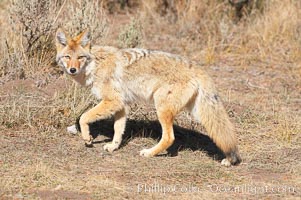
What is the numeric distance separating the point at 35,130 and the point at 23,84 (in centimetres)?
165

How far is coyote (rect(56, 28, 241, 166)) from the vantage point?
6.64 m

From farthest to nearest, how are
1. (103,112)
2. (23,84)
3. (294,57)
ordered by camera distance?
(294,57), (23,84), (103,112)

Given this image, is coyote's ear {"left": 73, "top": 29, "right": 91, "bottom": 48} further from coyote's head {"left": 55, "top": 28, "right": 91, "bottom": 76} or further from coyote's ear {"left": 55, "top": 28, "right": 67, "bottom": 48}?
coyote's ear {"left": 55, "top": 28, "right": 67, "bottom": 48}

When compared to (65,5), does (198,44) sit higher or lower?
lower

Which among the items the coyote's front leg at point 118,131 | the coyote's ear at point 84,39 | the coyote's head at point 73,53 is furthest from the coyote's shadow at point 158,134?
the coyote's ear at point 84,39

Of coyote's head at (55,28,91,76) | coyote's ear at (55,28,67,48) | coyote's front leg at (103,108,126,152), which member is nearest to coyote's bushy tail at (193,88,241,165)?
coyote's front leg at (103,108,126,152)

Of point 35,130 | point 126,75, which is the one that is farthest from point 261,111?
point 35,130

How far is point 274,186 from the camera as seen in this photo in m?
6.15

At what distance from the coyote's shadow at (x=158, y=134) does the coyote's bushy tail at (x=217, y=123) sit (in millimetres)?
627

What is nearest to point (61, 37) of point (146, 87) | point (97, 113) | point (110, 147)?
point (97, 113)

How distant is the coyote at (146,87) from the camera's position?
664 centimetres

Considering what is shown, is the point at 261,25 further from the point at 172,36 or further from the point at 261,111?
the point at 261,111

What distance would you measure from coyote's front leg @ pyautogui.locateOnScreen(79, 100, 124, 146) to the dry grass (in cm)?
25

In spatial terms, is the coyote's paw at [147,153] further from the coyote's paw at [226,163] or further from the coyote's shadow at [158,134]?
the coyote's paw at [226,163]
